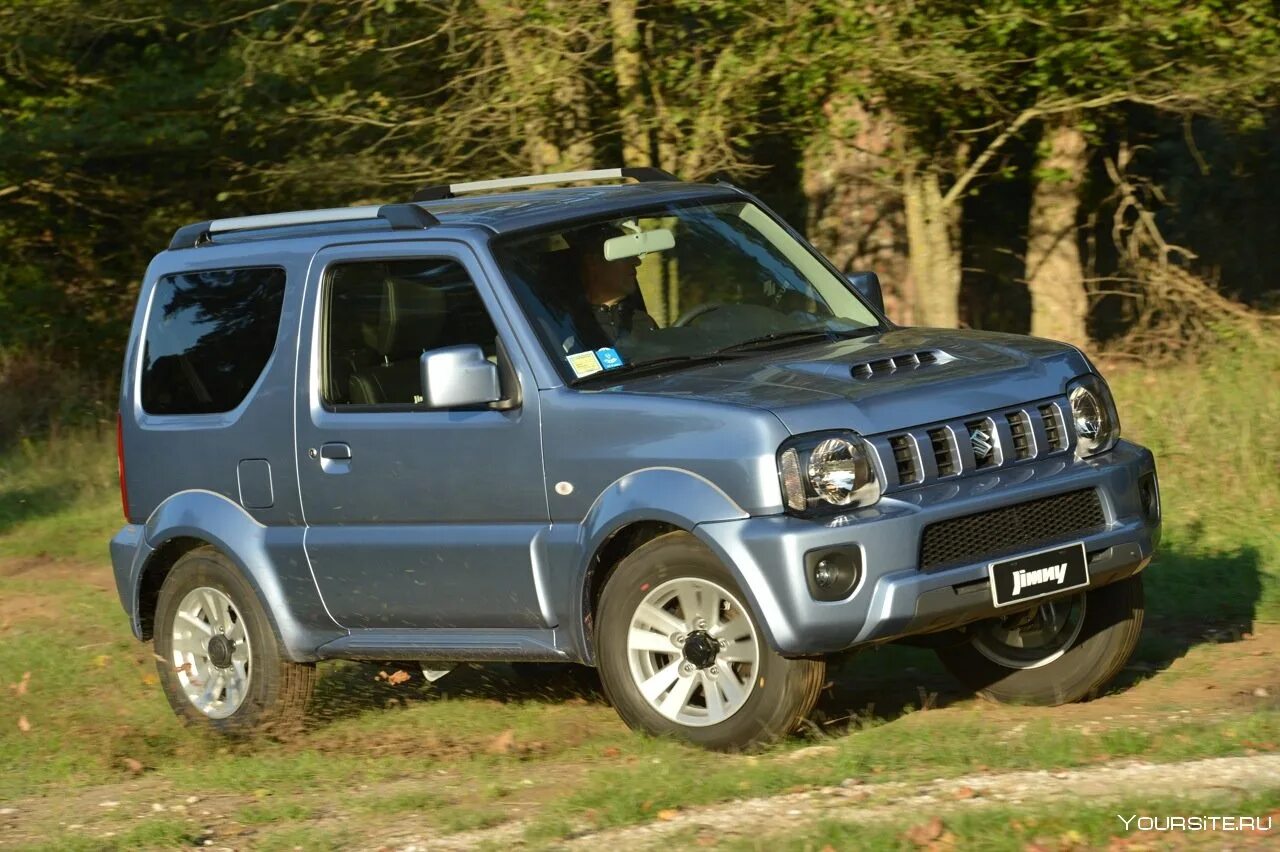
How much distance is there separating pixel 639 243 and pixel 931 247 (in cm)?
703

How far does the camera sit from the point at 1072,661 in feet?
22.3

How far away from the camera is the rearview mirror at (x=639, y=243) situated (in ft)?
22.3

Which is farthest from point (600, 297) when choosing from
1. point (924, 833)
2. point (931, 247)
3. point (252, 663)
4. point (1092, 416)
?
point (931, 247)

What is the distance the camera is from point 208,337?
748 centimetres

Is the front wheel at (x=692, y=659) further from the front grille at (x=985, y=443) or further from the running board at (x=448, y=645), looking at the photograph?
the front grille at (x=985, y=443)

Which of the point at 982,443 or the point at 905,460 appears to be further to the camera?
the point at 982,443

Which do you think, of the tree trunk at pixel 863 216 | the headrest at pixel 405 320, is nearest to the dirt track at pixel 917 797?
the headrest at pixel 405 320

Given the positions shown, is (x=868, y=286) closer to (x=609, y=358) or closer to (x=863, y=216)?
(x=609, y=358)

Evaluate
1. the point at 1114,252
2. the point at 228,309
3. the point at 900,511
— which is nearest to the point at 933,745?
the point at 900,511

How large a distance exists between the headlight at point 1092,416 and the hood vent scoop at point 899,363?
1.43 ft

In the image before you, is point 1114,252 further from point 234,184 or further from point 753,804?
point 753,804

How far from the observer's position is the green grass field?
5.70 m

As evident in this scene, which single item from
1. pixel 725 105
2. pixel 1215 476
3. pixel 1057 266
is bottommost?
pixel 1215 476

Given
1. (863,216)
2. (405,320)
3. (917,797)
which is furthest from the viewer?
(863,216)
